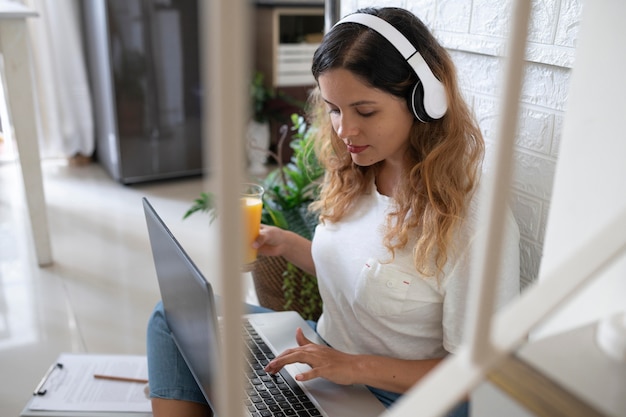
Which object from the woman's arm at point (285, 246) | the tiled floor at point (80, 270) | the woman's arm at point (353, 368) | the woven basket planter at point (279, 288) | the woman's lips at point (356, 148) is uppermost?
the woman's lips at point (356, 148)

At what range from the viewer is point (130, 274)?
2.47 metres

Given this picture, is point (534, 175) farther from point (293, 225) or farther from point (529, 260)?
point (293, 225)

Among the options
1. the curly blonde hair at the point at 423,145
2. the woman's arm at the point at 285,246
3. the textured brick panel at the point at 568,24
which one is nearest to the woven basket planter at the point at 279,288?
the woman's arm at the point at 285,246

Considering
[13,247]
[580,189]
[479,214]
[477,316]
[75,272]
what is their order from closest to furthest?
[477,316], [580,189], [479,214], [75,272], [13,247]

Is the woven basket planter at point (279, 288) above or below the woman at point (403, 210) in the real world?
below

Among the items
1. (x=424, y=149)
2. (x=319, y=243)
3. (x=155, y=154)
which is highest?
(x=424, y=149)

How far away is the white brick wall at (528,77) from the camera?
1117 mm

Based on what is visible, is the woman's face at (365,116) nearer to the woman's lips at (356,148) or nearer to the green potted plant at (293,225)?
the woman's lips at (356,148)

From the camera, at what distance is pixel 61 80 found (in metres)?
3.52

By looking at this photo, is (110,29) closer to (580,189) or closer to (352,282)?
(352,282)

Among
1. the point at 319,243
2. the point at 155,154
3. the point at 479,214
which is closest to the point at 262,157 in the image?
the point at 155,154

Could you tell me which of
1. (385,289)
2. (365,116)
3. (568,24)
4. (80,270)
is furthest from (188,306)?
(80,270)

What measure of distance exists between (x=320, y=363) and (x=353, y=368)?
0.06 metres

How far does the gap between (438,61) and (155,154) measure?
251 cm
